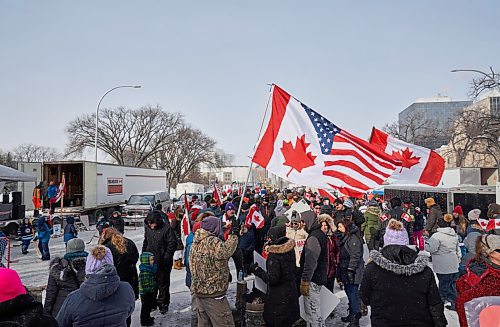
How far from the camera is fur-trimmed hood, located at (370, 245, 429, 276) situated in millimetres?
3811

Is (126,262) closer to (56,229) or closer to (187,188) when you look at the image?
(56,229)

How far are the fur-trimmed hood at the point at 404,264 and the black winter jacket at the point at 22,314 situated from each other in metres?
2.74

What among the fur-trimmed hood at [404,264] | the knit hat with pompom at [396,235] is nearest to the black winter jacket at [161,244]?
the knit hat with pompom at [396,235]

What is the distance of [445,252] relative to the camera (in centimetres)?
752

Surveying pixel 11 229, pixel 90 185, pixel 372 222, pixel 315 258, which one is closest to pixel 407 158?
pixel 372 222

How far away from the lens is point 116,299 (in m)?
3.75

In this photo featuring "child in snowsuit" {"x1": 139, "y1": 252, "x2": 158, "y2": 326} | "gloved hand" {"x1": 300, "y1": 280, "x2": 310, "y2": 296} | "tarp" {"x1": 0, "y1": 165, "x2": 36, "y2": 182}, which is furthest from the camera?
"tarp" {"x1": 0, "y1": 165, "x2": 36, "y2": 182}

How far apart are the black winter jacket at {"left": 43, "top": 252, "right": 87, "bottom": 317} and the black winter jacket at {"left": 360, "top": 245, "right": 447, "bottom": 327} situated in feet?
10.1

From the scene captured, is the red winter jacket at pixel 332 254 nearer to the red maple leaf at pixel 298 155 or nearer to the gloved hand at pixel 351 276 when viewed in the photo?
the gloved hand at pixel 351 276

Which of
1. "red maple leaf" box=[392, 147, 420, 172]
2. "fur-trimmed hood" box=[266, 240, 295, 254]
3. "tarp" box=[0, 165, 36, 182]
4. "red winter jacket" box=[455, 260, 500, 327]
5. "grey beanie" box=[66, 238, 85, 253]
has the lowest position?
"red winter jacket" box=[455, 260, 500, 327]

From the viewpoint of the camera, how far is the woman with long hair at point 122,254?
5746 mm

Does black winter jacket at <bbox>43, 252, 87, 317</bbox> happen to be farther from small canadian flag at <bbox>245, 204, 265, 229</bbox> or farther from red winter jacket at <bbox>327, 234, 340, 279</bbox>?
small canadian flag at <bbox>245, 204, 265, 229</bbox>

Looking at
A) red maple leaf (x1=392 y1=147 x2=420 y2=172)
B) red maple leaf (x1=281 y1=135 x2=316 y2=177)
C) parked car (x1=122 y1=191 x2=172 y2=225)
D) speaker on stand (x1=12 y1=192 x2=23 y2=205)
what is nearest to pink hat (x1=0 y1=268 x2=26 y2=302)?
red maple leaf (x1=281 y1=135 x2=316 y2=177)

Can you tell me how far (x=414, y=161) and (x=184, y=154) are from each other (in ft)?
161
